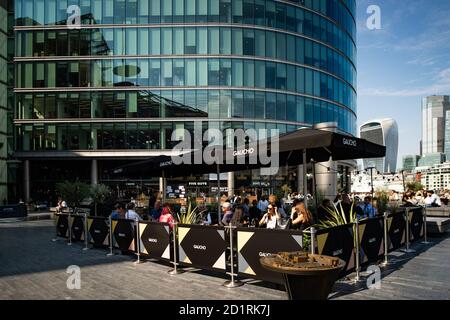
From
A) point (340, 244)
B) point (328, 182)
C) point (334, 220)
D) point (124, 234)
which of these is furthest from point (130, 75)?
point (340, 244)

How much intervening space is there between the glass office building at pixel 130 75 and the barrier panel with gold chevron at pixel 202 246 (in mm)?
33935

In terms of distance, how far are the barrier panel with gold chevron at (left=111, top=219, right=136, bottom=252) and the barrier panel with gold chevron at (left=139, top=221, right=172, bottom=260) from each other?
53cm

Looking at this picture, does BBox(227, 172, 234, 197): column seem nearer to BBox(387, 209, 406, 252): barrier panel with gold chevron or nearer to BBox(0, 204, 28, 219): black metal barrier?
BBox(0, 204, 28, 219): black metal barrier

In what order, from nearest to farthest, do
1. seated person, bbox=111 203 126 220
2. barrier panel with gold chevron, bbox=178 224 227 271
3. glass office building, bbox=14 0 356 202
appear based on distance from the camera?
barrier panel with gold chevron, bbox=178 224 227 271 < seated person, bbox=111 203 126 220 < glass office building, bbox=14 0 356 202

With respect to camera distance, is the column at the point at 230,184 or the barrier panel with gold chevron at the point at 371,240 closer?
the barrier panel with gold chevron at the point at 371,240

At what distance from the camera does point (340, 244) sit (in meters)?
7.04

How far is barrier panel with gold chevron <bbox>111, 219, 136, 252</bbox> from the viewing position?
9.92m

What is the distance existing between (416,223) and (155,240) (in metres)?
8.19

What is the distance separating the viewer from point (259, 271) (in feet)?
22.6

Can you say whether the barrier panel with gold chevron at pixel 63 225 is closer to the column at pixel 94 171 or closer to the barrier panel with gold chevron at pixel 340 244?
the barrier panel with gold chevron at pixel 340 244

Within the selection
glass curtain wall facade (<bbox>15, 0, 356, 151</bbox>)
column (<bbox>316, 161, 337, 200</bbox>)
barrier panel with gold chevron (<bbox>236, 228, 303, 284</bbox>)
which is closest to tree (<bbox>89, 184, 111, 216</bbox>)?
A: glass curtain wall facade (<bbox>15, 0, 356, 151</bbox>)

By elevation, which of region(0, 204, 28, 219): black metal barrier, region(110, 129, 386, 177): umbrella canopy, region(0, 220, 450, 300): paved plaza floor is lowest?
region(0, 204, 28, 219): black metal barrier

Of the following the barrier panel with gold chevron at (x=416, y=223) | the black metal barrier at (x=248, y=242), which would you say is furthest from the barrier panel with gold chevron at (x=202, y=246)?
the barrier panel with gold chevron at (x=416, y=223)

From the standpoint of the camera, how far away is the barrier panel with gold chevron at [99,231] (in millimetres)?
11221
